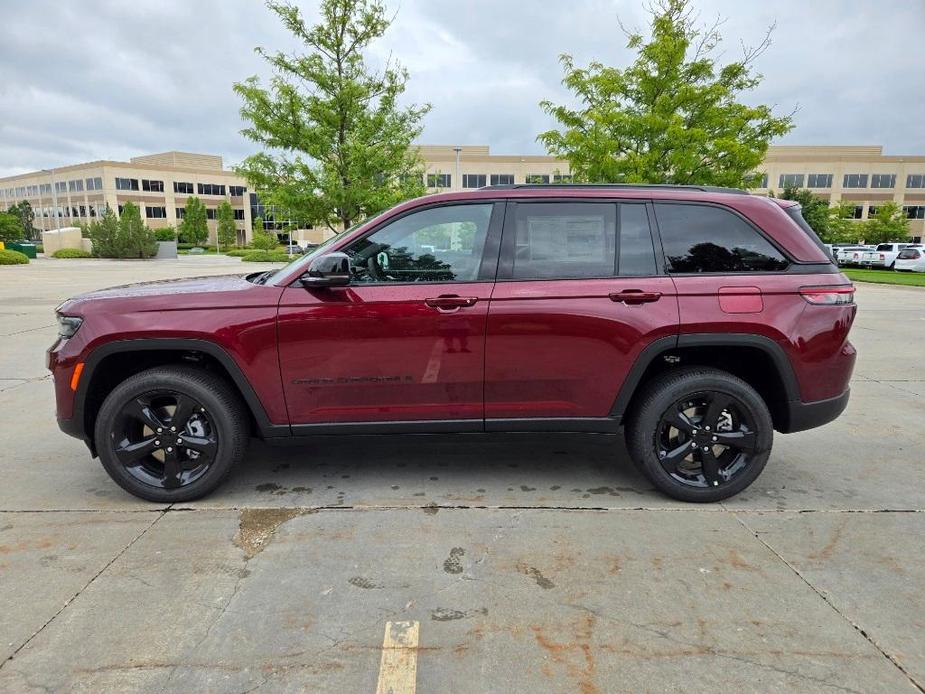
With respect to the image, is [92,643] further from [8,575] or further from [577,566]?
[577,566]

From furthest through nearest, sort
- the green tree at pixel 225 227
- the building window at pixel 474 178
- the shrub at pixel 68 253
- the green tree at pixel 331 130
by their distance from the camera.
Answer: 1. the green tree at pixel 225 227
2. the building window at pixel 474 178
3. the shrub at pixel 68 253
4. the green tree at pixel 331 130

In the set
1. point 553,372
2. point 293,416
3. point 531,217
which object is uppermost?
point 531,217

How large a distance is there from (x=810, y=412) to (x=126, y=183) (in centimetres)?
9584

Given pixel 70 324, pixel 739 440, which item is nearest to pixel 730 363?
pixel 739 440

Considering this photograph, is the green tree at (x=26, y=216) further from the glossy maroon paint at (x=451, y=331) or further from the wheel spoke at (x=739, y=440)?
the wheel spoke at (x=739, y=440)

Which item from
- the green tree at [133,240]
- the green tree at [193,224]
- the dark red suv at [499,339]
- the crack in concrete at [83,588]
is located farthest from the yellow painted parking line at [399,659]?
the green tree at [193,224]

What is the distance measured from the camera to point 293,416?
3.43 metres

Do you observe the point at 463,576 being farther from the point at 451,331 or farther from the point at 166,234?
the point at 166,234

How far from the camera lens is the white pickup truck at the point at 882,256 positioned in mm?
33531

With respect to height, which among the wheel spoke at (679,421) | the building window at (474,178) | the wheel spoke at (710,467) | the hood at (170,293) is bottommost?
the wheel spoke at (710,467)

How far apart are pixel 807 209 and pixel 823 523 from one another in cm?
5195

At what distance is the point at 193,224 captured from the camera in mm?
78625

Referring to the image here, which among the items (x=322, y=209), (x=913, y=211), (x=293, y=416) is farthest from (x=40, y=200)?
(x=913, y=211)

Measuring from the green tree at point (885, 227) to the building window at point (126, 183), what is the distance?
294 feet
